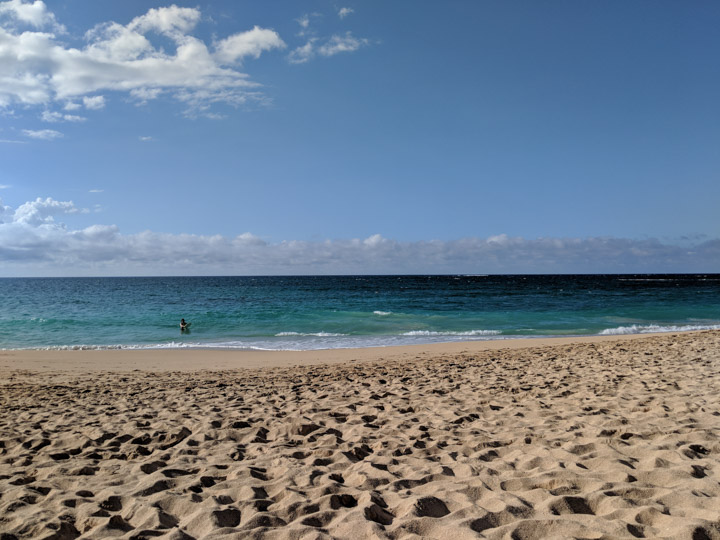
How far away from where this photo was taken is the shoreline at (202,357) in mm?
13015

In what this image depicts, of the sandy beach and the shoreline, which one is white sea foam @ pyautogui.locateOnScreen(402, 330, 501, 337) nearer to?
the shoreline

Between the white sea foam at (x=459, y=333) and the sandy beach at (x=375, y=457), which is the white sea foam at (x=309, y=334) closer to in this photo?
the white sea foam at (x=459, y=333)

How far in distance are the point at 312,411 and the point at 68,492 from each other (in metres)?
3.15

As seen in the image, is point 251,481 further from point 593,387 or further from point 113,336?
point 113,336

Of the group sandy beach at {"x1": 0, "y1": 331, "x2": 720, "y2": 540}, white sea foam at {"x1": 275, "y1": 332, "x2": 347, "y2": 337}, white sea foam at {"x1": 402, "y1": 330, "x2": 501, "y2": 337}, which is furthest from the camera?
white sea foam at {"x1": 275, "y1": 332, "x2": 347, "y2": 337}

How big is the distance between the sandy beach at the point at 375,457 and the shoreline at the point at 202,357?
159 inches

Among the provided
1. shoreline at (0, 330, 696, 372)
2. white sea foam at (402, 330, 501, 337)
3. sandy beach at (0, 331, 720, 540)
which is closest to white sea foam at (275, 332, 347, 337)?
white sea foam at (402, 330, 501, 337)

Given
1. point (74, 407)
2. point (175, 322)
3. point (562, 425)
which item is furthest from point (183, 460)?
point (175, 322)

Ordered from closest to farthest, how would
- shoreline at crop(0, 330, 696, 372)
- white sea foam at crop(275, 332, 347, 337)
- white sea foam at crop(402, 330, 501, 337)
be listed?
shoreline at crop(0, 330, 696, 372)
white sea foam at crop(402, 330, 501, 337)
white sea foam at crop(275, 332, 347, 337)

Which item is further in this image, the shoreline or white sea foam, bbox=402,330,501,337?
white sea foam, bbox=402,330,501,337

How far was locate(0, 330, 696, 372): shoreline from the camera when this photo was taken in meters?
13.0

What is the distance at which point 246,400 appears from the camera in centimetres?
735

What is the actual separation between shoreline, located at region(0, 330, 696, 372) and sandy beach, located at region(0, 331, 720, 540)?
404 centimetres

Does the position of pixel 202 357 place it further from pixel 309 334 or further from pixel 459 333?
pixel 459 333
